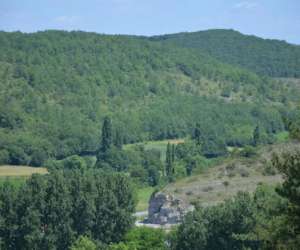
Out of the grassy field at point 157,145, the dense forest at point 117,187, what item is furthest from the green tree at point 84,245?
the grassy field at point 157,145

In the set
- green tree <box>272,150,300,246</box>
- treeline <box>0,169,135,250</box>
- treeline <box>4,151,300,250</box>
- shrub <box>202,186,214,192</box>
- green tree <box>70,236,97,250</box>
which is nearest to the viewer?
green tree <box>272,150,300,246</box>

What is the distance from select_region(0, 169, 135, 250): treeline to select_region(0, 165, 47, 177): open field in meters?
55.9

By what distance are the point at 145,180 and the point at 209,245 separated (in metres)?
75.8

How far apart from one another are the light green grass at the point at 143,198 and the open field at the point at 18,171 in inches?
580

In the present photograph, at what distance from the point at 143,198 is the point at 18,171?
25776 mm

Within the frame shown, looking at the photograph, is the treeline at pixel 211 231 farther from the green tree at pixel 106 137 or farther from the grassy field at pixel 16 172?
the green tree at pixel 106 137

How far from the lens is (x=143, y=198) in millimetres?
130750

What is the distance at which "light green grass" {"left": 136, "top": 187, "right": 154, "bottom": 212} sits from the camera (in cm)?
11978

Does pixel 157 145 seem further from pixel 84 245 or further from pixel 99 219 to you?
pixel 84 245

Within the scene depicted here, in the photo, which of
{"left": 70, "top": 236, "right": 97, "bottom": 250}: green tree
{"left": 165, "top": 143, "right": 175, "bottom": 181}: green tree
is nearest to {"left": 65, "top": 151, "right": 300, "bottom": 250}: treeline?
{"left": 70, "top": 236, "right": 97, "bottom": 250}: green tree

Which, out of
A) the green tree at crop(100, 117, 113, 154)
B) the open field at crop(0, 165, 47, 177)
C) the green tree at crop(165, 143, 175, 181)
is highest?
the green tree at crop(100, 117, 113, 154)

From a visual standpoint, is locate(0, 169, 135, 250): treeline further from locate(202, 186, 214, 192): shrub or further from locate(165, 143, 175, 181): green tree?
locate(165, 143, 175, 181): green tree

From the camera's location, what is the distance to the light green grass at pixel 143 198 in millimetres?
119775

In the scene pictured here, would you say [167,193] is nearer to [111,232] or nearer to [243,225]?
[111,232]
